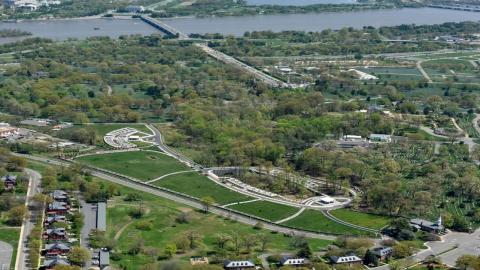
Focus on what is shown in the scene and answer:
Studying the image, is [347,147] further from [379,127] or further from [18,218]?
[18,218]

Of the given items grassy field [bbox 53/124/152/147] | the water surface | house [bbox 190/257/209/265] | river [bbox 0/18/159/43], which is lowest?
house [bbox 190/257/209/265]

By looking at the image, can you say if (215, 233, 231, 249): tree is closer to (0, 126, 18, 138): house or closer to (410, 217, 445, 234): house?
(410, 217, 445, 234): house

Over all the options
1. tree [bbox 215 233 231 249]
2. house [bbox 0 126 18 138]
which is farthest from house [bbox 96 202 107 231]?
house [bbox 0 126 18 138]

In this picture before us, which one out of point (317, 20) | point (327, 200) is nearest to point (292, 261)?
point (327, 200)

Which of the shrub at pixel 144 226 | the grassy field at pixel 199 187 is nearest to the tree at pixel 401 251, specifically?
the grassy field at pixel 199 187

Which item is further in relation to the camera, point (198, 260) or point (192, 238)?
point (192, 238)

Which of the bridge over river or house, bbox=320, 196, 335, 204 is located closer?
house, bbox=320, 196, 335, 204

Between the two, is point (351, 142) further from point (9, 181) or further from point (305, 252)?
point (9, 181)

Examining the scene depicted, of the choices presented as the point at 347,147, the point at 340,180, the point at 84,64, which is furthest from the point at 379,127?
the point at 84,64

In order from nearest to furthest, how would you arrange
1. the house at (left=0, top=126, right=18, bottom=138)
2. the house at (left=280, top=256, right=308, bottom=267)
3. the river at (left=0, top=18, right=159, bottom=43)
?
the house at (left=280, top=256, right=308, bottom=267) < the house at (left=0, top=126, right=18, bottom=138) < the river at (left=0, top=18, right=159, bottom=43)
